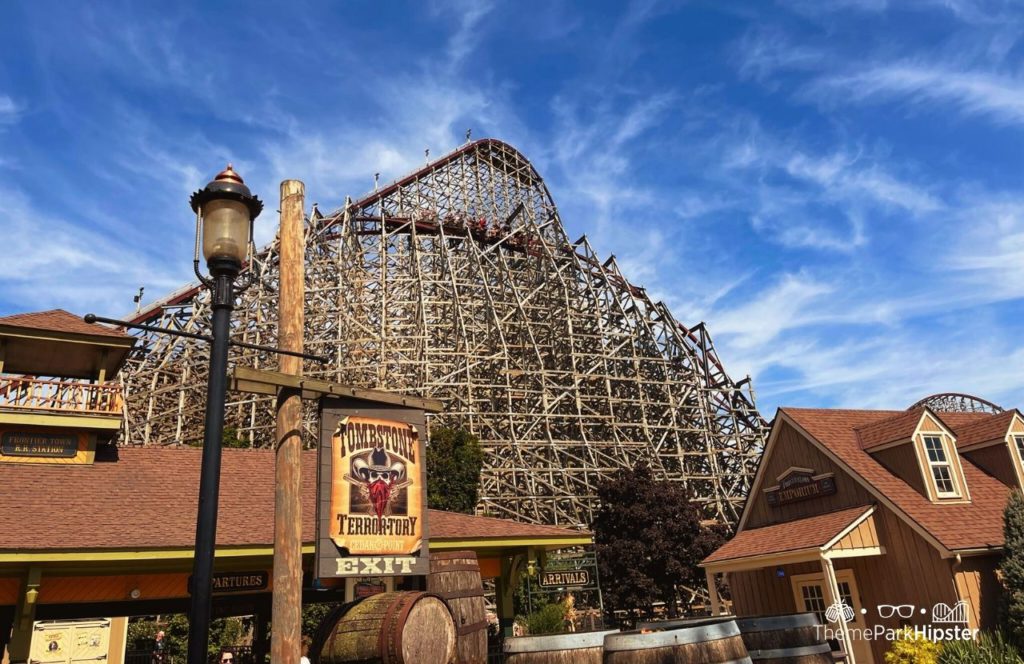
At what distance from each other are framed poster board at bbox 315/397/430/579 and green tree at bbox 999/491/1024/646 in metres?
11.2

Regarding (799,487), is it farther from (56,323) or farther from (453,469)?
(56,323)

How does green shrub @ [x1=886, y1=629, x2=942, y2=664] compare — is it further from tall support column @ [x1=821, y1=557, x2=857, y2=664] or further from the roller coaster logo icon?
tall support column @ [x1=821, y1=557, x2=857, y2=664]

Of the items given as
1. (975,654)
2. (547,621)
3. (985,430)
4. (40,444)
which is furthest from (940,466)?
(40,444)

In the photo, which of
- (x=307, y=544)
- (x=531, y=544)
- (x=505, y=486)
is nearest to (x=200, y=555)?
(x=307, y=544)

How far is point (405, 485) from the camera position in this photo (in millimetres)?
5504

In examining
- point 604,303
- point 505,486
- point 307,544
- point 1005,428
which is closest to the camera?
point 307,544

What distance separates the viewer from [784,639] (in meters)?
6.64

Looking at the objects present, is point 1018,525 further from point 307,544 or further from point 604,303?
point 604,303

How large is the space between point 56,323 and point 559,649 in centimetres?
1135

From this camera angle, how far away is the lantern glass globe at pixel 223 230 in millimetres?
4352

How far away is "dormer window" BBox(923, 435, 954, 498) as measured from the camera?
14766mm

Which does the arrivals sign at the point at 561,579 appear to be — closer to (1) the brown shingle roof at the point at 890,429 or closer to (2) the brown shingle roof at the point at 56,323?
(1) the brown shingle roof at the point at 890,429

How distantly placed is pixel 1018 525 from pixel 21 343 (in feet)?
58.6

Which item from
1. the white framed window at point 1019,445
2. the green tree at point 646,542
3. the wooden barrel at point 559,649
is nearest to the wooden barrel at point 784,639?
the wooden barrel at point 559,649
